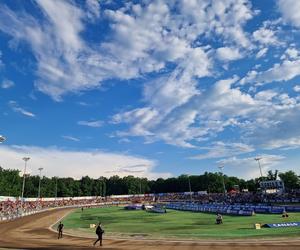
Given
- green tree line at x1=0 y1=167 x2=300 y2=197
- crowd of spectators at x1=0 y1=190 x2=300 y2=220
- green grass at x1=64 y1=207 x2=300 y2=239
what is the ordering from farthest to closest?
green tree line at x1=0 y1=167 x2=300 y2=197 → crowd of spectators at x1=0 y1=190 x2=300 y2=220 → green grass at x1=64 y1=207 x2=300 y2=239

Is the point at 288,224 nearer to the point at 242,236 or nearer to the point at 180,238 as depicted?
the point at 242,236

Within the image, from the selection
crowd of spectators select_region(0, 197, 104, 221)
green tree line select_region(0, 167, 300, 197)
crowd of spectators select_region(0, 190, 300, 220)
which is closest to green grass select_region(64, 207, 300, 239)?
crowd of spectators select_region(0, 197, 104, 221)

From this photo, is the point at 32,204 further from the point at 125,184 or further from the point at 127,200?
the point at 125,184

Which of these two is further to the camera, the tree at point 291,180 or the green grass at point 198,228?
the tree at point 291,180

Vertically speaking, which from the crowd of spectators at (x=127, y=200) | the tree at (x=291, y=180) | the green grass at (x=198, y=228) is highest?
the tree at (x=291, y=180)

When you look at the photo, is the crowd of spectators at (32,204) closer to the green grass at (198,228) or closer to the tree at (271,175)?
the green grass at (198,228)

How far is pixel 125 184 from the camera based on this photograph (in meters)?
196

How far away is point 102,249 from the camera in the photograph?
24.3 meters

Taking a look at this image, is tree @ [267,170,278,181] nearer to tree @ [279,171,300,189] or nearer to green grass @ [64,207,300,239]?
tree @ [279,171,300,189]

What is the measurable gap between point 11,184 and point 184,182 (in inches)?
3665

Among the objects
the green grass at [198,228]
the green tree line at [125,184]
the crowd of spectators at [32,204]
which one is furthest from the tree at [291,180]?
the green grass at [198,228]

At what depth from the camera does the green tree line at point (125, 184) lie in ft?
512

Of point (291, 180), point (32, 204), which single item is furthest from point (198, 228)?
point (291, 180)

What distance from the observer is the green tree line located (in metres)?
156
